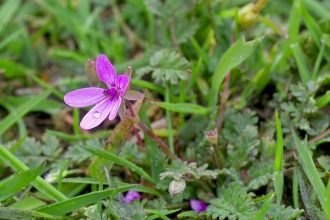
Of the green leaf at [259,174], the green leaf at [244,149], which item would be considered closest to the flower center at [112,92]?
the green leaf at [244,149]

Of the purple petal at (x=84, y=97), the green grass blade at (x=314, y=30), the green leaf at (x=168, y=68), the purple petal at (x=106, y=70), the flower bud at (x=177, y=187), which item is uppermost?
the green grass blade at (x=314, y=30)

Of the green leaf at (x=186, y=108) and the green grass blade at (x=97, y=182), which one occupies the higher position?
the green leaf at (x=186, y=108)

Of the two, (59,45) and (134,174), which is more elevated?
(59,45)

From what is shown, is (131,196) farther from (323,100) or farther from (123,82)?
(323,100)

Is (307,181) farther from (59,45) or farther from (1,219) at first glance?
(59,45)

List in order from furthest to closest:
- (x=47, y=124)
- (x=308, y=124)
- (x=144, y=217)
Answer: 1. (x=47, y=124)
2. (x=308, y=124)
3. (x=144, y=217)

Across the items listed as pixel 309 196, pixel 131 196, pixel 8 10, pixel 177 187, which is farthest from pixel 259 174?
pixel 8 10

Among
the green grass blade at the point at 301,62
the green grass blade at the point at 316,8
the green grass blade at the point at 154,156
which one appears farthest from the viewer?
the green grass blade at the point at 316,8

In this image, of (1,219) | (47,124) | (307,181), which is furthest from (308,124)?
(47,124)

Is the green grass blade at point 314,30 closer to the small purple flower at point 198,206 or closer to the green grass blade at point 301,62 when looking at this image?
the green grass blade at point 301,62
